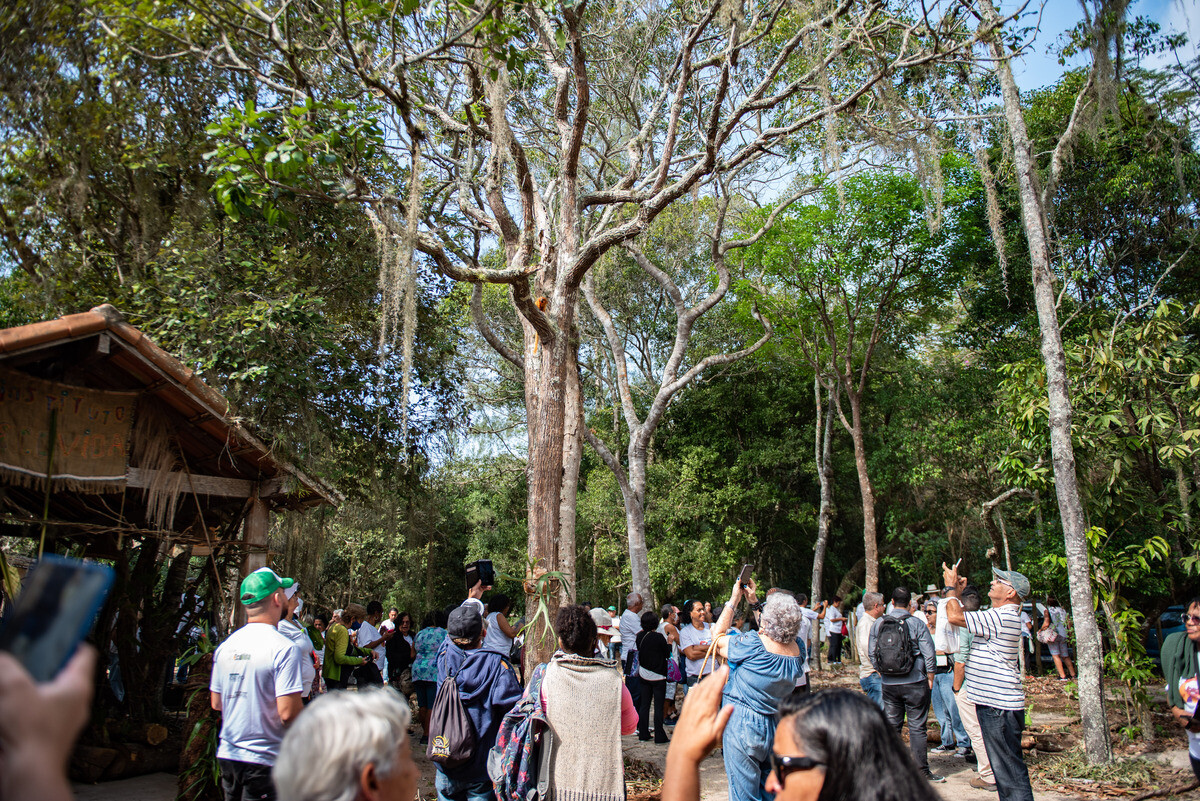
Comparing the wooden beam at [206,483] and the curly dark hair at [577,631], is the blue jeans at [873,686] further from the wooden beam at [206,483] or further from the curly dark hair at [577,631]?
the wooden beam at [206,483]

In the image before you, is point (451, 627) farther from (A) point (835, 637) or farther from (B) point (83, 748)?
(A) point (835, 637)

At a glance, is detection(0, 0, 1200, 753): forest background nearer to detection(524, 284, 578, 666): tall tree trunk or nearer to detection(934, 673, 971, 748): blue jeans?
detection(524, 284, 578, 666): tall tree trunk

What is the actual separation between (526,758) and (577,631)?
2.07 feet

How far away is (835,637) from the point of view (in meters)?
16.3

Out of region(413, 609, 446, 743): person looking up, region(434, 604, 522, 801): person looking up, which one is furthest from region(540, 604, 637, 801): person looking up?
region(413, 609, 446, 743): person looking up

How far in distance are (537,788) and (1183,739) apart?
7.44 meters

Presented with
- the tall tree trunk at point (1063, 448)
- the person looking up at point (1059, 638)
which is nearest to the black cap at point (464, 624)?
the tall tree trunk at point (1063, 448)

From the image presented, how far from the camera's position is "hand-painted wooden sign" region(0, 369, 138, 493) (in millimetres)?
5383

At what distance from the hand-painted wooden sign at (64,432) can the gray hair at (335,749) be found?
16.4ft

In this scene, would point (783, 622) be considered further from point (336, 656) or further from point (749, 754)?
point (336, 656)

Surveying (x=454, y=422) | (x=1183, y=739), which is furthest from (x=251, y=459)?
(x=1183, y=739)

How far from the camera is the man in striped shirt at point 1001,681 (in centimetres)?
479

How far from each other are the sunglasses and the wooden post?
6.35 meters

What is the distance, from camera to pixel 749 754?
3.97m
